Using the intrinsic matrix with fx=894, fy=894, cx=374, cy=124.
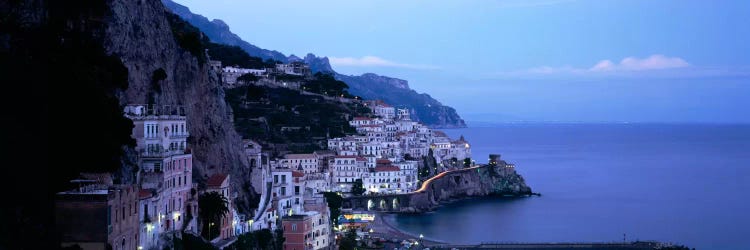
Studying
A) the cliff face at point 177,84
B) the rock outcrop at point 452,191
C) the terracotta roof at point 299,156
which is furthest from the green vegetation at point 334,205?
the cliff face at point 177,84

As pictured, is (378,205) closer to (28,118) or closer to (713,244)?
(713,244)

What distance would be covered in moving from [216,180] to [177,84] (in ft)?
15.5

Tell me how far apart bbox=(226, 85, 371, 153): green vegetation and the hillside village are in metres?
1.81

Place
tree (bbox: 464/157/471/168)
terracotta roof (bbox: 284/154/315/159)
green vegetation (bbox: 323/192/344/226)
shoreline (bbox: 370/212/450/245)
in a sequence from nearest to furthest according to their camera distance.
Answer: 1. green vegetation (bbox: 323/192/344/226)
2. shoreline (bbox: 370/212/450/245)
3. terracotta roof (bbox: 284/154/315/159)
4. tree (bbox: 464/157/471/168)

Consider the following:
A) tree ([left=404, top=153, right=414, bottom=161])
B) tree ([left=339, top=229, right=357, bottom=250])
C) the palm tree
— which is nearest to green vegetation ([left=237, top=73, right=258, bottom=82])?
tree ([left=404, top=153, right=414, bottom=161])

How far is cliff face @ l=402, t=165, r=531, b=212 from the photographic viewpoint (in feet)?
279

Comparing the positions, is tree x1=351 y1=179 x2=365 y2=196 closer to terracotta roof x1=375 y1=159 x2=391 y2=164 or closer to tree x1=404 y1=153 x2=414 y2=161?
terracotta roof x1=375 y1=159 x2=391 y2=164

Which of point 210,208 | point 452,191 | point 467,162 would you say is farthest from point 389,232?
point 467,162

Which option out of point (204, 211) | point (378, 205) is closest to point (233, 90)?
point (378, 205)

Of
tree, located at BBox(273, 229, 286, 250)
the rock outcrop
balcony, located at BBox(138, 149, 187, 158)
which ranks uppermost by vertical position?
balcony, located at BBox(138, 149, 187, 158)

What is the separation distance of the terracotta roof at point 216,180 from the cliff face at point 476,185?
47.9 m

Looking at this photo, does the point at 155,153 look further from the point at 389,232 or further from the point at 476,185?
the point at 476,185

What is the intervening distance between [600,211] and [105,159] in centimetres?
6059

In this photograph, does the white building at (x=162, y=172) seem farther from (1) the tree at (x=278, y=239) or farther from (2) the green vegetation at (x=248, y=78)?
(2) the green vegetation at (x=248, y=78)
